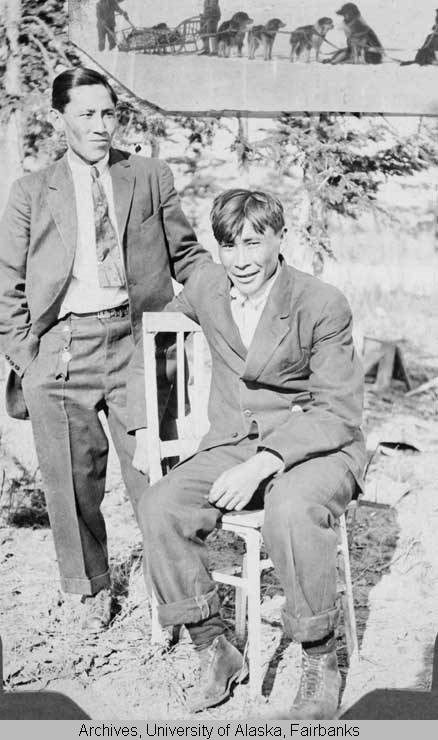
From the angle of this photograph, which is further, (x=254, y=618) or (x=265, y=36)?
(x=265, y=36)

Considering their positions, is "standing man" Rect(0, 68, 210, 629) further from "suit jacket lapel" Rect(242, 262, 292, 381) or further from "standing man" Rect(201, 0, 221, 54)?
"standing man" Rect(201, 0, 221, 54)

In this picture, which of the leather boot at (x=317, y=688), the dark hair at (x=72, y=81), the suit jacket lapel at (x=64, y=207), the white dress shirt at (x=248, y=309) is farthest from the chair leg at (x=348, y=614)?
the dark hair at (x=72, y=81)

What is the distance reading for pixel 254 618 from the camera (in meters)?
3.04

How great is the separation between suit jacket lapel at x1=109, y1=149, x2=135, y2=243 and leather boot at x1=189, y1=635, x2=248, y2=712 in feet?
5.44

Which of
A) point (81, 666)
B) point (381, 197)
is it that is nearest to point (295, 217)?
point (381, 197)

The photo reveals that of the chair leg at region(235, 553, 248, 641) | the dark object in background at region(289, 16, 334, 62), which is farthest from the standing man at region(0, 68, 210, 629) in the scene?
the dark object in background at region(289, 16, 334, 62)

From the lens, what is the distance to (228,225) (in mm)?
3111

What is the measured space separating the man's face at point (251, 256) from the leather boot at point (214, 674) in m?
1.25

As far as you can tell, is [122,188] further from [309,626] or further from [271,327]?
[309,626]

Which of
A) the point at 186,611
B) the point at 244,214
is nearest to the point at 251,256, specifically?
the point at 244,214

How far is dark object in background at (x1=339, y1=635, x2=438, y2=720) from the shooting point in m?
3.15

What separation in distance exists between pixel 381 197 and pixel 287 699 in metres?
3.02

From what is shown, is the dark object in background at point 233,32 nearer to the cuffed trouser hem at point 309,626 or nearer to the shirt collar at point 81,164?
the shirt collar at point 81,164

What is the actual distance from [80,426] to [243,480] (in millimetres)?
975
